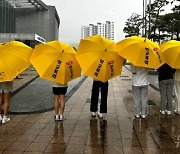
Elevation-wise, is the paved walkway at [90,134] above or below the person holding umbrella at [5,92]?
below

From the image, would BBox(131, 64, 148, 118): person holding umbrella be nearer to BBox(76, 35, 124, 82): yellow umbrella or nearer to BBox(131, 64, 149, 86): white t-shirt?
BBox(131, 64, 149, 86): white t-shirt

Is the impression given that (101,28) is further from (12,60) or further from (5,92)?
(12,60)

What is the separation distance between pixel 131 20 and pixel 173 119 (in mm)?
47415

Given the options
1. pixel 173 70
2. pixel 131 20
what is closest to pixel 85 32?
pixel 131 20

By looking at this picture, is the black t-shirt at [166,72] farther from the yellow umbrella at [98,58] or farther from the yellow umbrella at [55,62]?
the yellow umbrella at [55,62]

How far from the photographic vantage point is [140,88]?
732 centimetres

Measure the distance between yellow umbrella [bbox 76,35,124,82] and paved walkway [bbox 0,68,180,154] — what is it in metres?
1.17

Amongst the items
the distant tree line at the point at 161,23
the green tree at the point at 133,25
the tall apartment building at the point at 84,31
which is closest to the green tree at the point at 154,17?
the distant tree line at the point at 161,23

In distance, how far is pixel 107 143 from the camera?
5430 mm

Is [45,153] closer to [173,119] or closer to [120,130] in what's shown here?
[120,130]

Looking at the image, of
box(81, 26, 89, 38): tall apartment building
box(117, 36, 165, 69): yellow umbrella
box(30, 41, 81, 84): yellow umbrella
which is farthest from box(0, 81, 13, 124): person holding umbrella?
box(81, 26, 89, 38): tall apartment building

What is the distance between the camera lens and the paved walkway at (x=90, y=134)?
16.8 feet

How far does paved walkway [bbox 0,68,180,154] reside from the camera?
513 cm

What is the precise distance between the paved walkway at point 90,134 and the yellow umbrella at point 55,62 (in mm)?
1117
